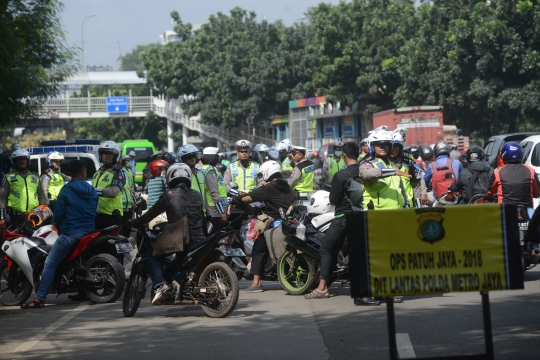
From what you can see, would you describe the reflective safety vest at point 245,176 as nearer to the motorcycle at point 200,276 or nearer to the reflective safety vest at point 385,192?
the reflective safety vest at point 385,192

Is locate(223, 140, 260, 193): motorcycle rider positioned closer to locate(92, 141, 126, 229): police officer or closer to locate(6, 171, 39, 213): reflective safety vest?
locate(92, 141, 126, 229): police officer

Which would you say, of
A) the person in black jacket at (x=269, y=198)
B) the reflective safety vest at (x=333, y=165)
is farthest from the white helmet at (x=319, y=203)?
the reflective safety vest at (x=333, y=165)

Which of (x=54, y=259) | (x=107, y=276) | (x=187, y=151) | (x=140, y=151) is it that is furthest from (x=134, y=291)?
(x=140, y=151)

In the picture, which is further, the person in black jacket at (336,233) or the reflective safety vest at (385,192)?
the person in black jacket at (336,233)

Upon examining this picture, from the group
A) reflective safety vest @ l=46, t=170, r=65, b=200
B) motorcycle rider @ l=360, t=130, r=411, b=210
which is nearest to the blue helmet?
motorcycle rider @ l=360, t=130, r=411, b=210

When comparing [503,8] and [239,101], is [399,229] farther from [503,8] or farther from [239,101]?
[239,101]

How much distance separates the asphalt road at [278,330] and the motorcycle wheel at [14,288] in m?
0.24

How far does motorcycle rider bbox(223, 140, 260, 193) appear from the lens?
14.0 metres

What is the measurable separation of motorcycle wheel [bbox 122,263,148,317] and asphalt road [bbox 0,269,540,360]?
115 millimetres

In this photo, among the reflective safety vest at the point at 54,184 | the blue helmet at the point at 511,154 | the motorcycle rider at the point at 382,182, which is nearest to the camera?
the motorcycle rider at the point at 382,182

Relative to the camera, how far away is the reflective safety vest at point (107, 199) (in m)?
11.4

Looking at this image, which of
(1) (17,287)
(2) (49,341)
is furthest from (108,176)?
(2) (49,341)

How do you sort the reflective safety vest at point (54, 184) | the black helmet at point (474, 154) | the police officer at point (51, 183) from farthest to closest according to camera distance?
1. the reflective safety vest at point (54, 184)
2. the police officer at point (51, 183)
3. the black helmet at point (474, 154)

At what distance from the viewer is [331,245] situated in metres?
9.94
